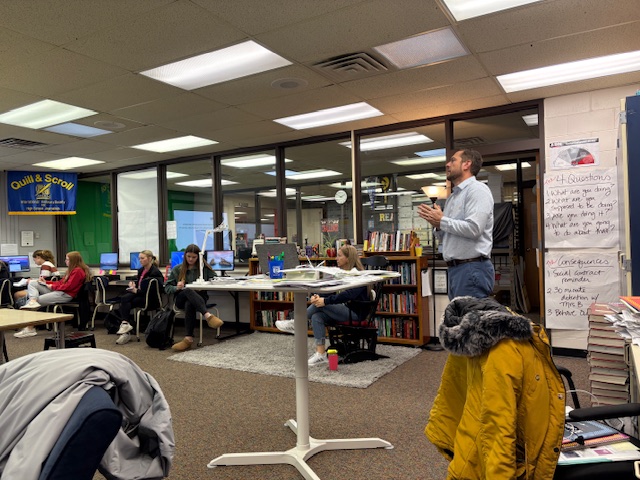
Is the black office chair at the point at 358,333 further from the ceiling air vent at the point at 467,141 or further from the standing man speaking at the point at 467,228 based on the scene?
the ceiling air vent at the point at 467,141

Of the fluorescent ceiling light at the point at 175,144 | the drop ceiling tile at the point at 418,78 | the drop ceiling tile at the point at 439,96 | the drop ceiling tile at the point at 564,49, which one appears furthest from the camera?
the fluorescent ceiling light at the point at 175,144

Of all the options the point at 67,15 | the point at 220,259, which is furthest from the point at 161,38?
the point at 220,259

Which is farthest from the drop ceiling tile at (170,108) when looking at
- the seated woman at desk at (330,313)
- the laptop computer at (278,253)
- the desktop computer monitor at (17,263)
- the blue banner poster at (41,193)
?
the desktop computer monitor at (17,263)

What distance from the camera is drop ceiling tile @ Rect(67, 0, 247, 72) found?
2994mm

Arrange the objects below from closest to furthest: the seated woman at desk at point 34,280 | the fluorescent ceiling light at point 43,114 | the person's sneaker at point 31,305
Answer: the fluorescent ceiling light at point 43,114
the person's sneaker at point 31,305
the seated woman at desk at point 34,280

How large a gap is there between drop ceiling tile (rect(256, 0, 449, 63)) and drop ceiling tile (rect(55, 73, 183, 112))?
4.37 ft

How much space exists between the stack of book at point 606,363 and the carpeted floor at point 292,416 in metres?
0.92

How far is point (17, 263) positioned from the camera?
8227mm

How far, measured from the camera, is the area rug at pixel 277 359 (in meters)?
4.14

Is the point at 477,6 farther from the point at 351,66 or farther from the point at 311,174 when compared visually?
the point at 311,174

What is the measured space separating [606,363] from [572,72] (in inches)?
111

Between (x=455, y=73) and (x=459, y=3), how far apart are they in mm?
Result: 1154

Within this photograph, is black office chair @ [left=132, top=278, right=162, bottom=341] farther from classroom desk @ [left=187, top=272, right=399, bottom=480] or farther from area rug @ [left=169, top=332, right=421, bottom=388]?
classroom desk @ [left=187, top=272, right=399, bottom=480]

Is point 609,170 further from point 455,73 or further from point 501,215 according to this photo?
point 501,215
